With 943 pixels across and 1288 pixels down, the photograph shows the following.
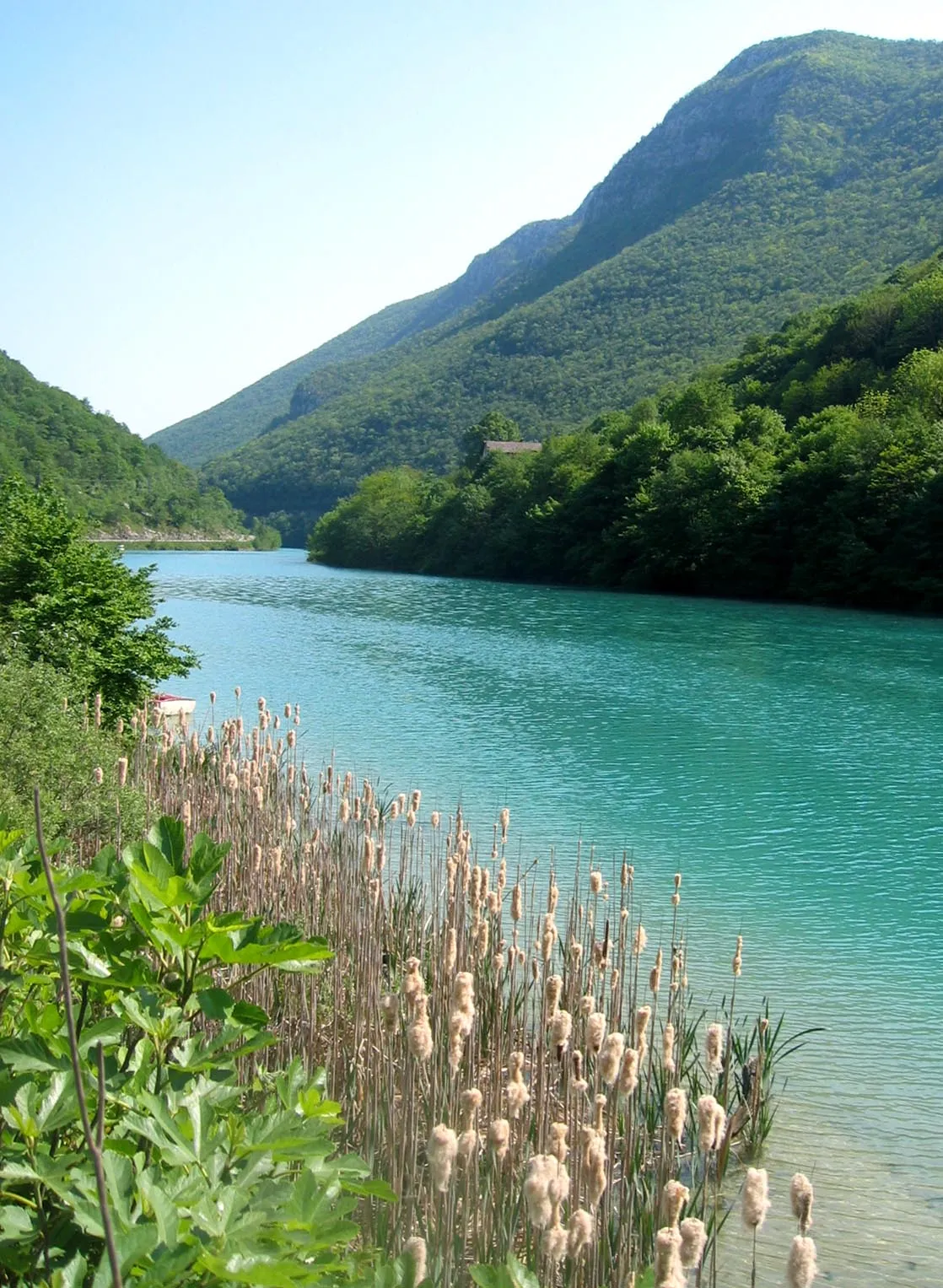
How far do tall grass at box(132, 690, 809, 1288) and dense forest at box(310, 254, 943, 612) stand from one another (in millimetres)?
35638

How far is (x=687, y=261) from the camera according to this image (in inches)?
4540

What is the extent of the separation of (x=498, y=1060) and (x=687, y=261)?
120 metres

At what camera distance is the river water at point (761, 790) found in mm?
5242

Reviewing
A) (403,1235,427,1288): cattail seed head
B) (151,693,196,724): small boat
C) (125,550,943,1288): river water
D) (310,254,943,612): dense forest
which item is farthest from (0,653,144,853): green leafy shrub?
(310,254,943,612): dense forest

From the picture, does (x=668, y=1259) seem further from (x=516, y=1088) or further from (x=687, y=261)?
(x=687, y=261)

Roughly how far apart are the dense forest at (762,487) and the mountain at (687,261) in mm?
28077

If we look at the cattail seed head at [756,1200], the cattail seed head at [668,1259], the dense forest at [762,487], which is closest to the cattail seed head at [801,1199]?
the cattail seed head at [756,1200]

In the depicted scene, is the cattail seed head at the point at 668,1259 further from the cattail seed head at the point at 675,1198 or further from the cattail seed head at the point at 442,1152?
the cattail seed head at the point at 442,1152

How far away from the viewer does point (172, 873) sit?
2471 millimetres

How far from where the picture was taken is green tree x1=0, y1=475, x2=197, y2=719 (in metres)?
11.0

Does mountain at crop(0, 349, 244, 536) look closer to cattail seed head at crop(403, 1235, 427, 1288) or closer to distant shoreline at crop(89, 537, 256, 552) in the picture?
distant shoreline at crop(89, 537, 256, 552)

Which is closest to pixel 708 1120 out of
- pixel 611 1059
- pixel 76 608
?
pixel 611 1059

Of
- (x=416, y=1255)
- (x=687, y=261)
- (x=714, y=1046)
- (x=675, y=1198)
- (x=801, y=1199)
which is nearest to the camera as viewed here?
(x=416, y=1255)

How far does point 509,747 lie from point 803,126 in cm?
13005
